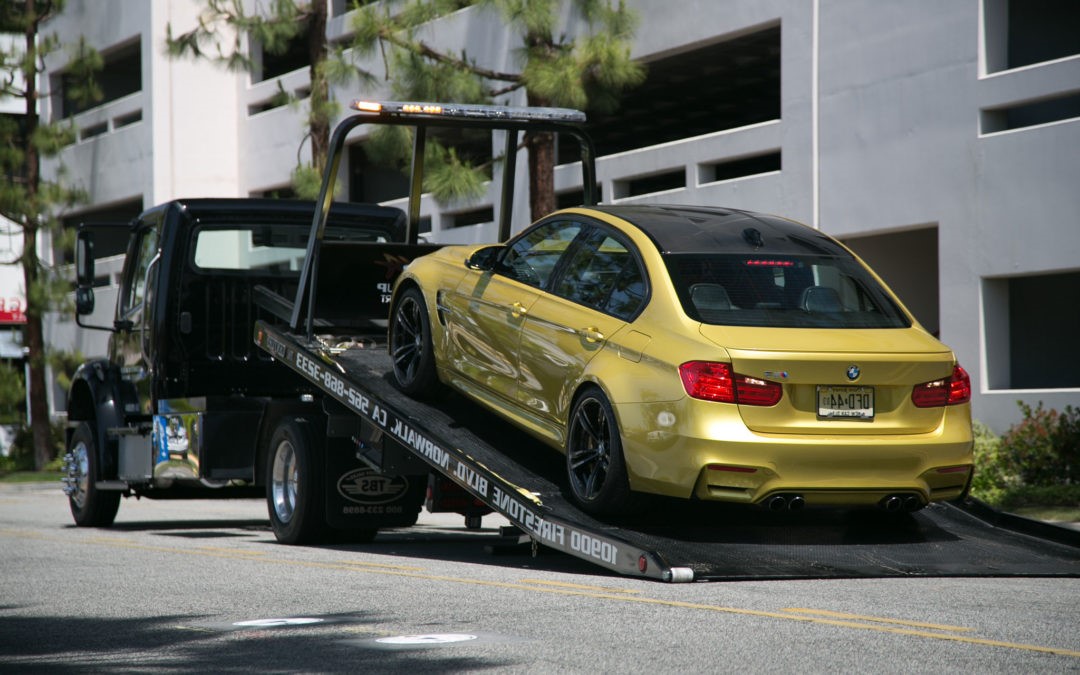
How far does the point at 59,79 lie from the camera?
4247 cm

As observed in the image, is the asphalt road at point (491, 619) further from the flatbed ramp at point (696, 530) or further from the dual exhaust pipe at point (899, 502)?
the dual exhaust pipe at point (899, 502)

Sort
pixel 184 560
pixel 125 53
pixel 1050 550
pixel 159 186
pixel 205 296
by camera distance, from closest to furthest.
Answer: pixel 1050 550
pixel 184 560
pixel 205 296
pixel 159 186
pixel 125 53

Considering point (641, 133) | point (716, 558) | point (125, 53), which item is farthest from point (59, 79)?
point (716, 558)

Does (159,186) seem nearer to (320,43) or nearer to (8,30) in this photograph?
(8,30)

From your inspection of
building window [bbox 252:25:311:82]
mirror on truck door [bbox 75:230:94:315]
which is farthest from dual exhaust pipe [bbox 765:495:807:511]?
building window [bbox 252:25:311:82]

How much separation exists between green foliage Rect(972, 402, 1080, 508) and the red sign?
32.4 meters

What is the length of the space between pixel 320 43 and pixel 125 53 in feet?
58.2

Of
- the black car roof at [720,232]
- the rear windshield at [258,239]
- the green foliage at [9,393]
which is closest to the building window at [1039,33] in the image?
the rear windshield at [258,239]

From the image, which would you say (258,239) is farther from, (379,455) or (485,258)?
(485,258)

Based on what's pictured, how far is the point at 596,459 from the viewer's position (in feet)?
28.8

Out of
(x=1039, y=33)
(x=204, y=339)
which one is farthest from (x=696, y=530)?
(x=1039, y=33)

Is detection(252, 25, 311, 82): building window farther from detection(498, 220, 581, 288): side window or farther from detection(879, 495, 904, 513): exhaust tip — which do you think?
detection(879, 495, 904, 513): exhaust tip

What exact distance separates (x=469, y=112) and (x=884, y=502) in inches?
177

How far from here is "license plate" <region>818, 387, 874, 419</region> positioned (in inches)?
329
